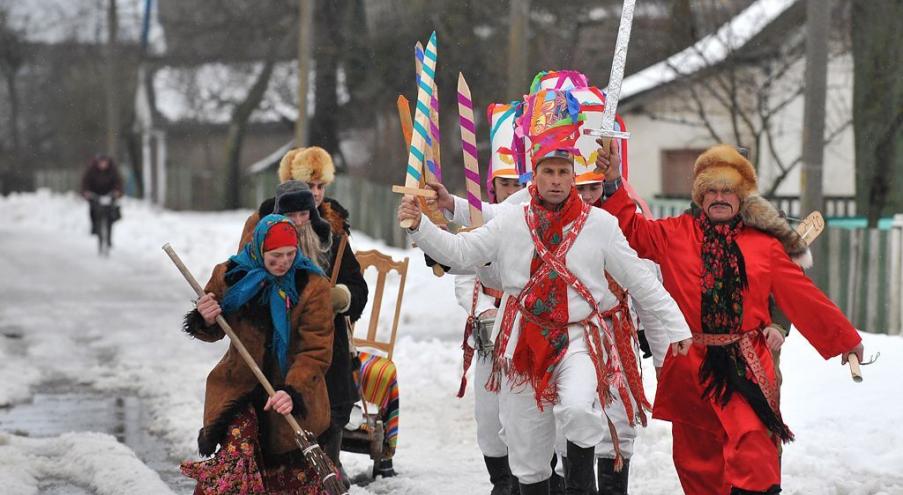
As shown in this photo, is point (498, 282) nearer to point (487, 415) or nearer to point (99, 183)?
point (487, 415)

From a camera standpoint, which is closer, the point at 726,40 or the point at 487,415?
the point at 487,415

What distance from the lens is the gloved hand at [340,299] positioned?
6.98 m

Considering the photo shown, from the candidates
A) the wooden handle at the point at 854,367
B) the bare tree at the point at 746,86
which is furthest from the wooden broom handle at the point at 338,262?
the bare tree at the point at 746,86

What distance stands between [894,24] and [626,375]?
12.5m

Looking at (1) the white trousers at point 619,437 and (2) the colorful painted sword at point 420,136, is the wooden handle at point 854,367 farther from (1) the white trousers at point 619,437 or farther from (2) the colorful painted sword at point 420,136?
(2) the colorful painted sword at point 420,136

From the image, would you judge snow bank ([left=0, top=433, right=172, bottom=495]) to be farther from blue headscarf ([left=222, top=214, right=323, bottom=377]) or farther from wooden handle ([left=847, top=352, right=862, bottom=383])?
wooden handle ([left=847, top=352, right=862, bottom=383])

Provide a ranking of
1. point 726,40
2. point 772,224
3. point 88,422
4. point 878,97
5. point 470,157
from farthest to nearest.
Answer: point 726,40 < point 878,97 < point 88,422 < point 470,157 < point 772,224

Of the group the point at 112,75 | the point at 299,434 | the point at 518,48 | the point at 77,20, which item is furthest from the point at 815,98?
the point at 77,20

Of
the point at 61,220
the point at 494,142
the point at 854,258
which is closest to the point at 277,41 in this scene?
the point at 61,220

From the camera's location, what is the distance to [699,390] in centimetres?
636

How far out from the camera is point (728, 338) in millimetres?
6266

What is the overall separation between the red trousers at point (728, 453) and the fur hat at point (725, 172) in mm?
886

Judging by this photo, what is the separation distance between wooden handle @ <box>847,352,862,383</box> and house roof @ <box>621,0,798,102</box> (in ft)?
43.2

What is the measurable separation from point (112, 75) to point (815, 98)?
144 ft
